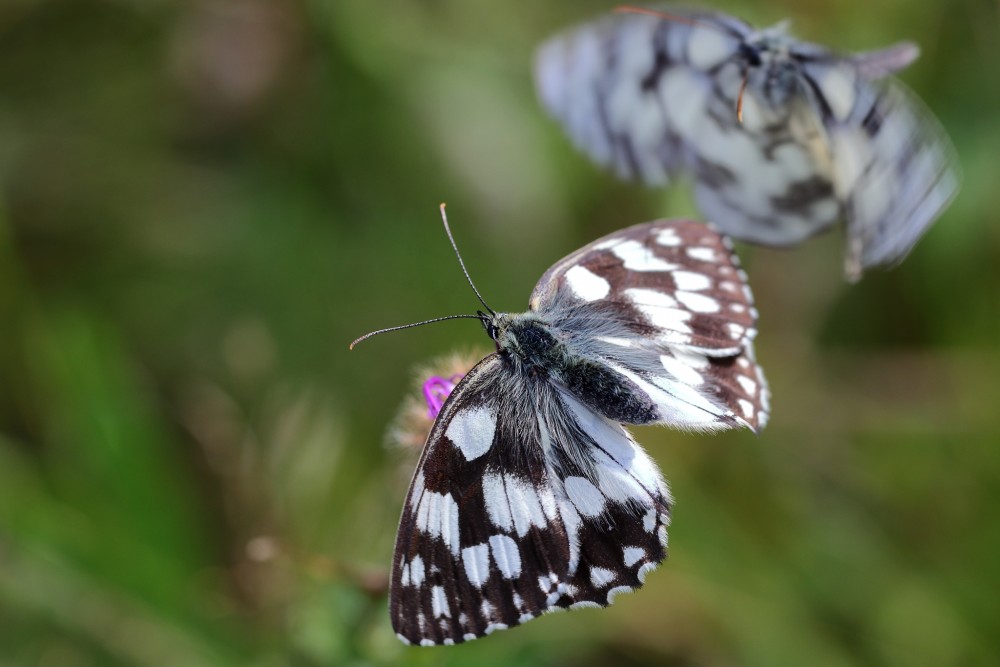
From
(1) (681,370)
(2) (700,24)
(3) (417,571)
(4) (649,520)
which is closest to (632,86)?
(2) (700,24)

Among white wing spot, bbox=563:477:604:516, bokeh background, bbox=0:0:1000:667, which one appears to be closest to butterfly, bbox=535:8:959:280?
bokeh background, bbox=0:0:1000:667

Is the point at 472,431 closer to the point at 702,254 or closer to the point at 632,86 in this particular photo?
the point at 702,254

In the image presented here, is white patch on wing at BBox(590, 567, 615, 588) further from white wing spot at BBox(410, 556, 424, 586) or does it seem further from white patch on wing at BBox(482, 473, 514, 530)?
white wing spot at BBox(410, 556, 424, 586)

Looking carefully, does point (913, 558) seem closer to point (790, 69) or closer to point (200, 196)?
point (790, 69)

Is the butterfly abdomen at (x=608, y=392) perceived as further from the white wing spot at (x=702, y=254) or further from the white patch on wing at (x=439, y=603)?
the white patch on wing at (x=439, y=603)

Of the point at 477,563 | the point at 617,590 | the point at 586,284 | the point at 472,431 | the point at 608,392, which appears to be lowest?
the point at 617,590

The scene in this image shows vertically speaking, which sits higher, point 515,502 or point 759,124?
point 759,124
